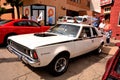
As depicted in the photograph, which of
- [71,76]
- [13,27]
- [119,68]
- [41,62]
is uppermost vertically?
[13,27]

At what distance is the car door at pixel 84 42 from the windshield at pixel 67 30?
242 millimetres

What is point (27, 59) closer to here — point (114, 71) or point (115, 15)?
point (114, 71)

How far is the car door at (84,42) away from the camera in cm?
529

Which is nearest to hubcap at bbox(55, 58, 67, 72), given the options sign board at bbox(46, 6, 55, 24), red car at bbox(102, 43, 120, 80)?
red car at bbox(102, 43, 120, 80)

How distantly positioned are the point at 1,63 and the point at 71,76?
262cm

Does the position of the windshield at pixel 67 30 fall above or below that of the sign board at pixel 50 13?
below

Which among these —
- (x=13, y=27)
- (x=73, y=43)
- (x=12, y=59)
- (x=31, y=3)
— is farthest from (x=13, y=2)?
(x=73, y=43)

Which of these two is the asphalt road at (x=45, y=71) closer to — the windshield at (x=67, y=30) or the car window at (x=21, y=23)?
the windshield at (x=67, y=30)

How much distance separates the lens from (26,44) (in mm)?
4227

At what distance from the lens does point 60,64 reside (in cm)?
466

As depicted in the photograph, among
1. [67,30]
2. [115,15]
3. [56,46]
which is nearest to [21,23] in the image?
[67,30]

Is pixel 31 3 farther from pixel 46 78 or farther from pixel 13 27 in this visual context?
pixel 46 78

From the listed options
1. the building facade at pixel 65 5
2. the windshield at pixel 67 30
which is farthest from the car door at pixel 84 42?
the building facade at pixel 65 5

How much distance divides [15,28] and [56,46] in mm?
4205
